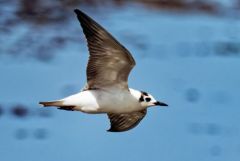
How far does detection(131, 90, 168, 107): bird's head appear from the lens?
10.4ft

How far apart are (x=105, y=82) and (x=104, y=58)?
0.30 feet

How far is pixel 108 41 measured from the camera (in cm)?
305

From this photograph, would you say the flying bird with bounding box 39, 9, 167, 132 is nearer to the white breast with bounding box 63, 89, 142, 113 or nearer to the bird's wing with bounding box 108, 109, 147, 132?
the white breast with bounding box 63, 89, 142, 113

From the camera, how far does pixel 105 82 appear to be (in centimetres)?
316

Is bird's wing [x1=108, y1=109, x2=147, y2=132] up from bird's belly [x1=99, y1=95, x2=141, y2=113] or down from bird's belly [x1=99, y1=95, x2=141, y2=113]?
down

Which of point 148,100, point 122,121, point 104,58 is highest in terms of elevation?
point 104,58

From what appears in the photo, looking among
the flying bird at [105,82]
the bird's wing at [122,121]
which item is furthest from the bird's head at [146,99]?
the bird's wing at [122,121]

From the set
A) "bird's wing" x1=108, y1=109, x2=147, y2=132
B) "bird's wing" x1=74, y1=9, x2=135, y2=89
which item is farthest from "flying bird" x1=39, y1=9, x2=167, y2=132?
"bird's wing" x1=108, y1=109, x2=147, y2=132

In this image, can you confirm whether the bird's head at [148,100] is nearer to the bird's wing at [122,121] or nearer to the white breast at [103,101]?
the white breast at [103,101]

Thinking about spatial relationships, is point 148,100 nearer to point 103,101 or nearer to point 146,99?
point 146,99

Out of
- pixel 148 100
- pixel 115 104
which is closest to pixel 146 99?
pixel 148 100

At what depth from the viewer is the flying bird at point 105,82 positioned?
10.00ft

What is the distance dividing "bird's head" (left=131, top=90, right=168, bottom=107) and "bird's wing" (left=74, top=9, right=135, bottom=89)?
6cm

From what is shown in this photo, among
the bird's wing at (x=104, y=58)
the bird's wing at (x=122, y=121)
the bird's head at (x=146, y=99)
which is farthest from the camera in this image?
the bird's wing at (x=122, y=121)
